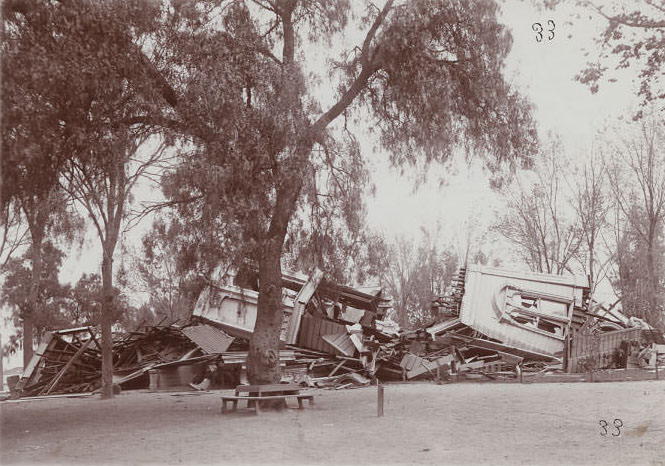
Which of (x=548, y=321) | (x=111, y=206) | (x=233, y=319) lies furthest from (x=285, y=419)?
(x=548, y=321)

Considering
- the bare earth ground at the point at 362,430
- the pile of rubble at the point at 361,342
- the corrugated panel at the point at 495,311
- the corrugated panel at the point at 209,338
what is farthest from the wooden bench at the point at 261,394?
the corrugated panel at the point at 495,311

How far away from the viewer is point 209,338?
24.0 meters

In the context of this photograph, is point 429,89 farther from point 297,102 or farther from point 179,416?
point 179,416

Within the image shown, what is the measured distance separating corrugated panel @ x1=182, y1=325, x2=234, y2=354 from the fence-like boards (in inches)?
442

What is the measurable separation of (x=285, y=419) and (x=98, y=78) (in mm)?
6822

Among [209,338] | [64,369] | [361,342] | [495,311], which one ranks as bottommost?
[64,369]

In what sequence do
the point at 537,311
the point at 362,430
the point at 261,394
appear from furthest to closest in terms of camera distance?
the point at 537,311 → the point at 261,394 → the point at 362,430

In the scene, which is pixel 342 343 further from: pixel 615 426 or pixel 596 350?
pixel 615 426

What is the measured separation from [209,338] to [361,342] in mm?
5006

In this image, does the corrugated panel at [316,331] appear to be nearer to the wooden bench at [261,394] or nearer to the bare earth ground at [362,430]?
the bare earth ground at [362,430]

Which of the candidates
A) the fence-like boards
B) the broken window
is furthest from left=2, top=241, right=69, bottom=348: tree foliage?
the fence-like boards

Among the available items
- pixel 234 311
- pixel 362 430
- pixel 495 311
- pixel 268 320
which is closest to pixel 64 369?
pixel 234 311

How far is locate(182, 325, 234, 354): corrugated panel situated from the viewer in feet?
77.0

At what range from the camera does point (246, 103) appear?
46.3ft
